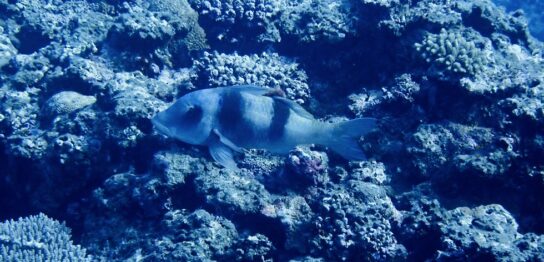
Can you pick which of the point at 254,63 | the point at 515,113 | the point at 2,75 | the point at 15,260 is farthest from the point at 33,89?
the point at 515,113

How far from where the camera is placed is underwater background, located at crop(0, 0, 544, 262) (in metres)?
→ 4.00

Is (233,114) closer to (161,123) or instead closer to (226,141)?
Answer: (226,141)

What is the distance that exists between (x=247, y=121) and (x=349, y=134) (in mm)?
943

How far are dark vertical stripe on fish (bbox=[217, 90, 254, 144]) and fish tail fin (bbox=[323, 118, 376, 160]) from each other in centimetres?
76

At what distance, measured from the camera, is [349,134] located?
3.57 meters

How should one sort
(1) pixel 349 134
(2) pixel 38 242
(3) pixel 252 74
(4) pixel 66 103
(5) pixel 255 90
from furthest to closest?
(3) pixel 252 74 → (4) pixel 66 103 → (2) pixel 38 242 → (5) pixel 255 90 → (1) pixel 349 134

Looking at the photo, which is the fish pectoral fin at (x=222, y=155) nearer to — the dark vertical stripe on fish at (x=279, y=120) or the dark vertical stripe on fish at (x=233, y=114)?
the dark vertical stripe on fish at (x=233, y=114)

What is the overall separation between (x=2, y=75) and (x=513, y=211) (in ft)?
25.1

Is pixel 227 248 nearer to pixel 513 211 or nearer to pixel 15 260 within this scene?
pixel 15 260

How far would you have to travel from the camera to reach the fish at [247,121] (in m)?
3.66

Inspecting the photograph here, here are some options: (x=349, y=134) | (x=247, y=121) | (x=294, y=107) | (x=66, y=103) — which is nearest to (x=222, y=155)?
(x=247, y=121)

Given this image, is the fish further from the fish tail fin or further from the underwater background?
the underwater background

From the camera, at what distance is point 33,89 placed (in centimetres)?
621

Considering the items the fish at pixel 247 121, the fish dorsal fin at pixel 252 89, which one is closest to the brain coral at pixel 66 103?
the fish at pixel 247 121
